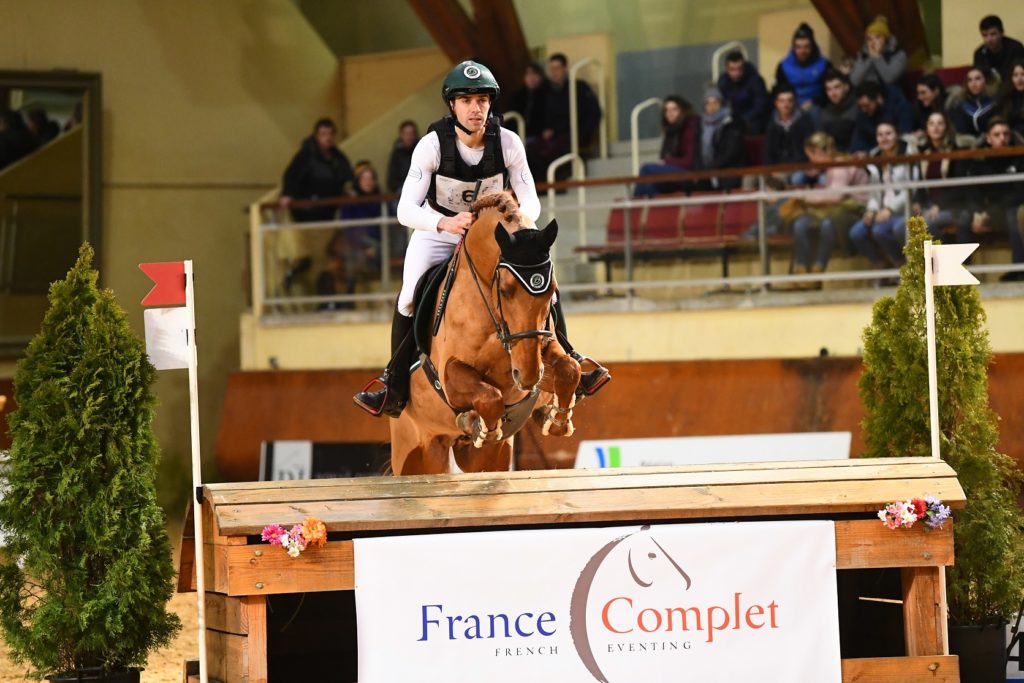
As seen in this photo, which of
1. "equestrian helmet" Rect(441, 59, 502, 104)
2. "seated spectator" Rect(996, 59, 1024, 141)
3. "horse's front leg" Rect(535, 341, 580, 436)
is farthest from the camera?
"seated spectator" Rect(996, 59, 1024, 141)

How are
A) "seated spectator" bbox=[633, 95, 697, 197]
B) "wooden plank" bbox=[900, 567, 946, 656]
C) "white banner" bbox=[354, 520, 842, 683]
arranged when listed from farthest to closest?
"seated spectator" bbox=[633, 95, 697, 197], "wooden plank" bbox=[900, 567, 946, 656], "white banner" bbox=[354, 520, 842, 683]

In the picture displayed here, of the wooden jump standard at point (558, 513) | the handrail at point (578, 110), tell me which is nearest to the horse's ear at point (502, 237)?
the wooden jump standard at point (558, 513)

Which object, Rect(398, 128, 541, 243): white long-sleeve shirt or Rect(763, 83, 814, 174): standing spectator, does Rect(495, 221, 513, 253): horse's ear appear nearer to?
Rect(398, 128, 541, 243): white long-sleeve shirt

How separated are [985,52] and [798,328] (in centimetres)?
235

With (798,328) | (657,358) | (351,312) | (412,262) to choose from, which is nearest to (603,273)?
(657,358)

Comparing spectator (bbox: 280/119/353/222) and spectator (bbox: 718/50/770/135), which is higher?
spectator (bbox: 718/50/770/135)

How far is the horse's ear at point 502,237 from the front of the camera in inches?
181

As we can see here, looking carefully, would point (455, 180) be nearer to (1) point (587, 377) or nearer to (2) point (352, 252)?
(1) point (587, 377)

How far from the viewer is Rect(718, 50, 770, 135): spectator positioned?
1030 centimetres

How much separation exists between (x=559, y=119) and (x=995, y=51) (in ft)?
11.8

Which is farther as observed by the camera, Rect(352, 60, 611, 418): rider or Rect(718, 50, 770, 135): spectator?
Rect(718, 50, 770, 135): spectator

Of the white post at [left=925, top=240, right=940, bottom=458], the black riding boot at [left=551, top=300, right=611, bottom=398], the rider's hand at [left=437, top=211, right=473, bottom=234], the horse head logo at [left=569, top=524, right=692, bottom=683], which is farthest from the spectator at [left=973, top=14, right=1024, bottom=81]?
the horse head logo at [left=569, top=524, right=692, bottom=683]

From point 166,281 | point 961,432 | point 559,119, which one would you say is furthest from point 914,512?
point 559,119

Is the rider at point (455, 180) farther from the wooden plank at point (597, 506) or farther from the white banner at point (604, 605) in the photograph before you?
the white banner at point (604, 605)
